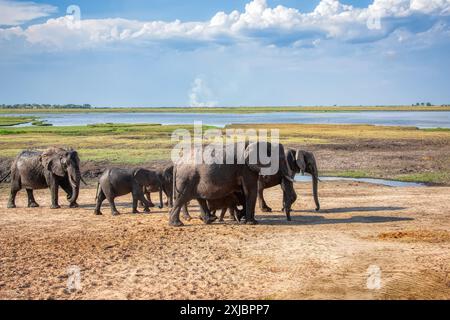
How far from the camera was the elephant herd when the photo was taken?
15.3 meters

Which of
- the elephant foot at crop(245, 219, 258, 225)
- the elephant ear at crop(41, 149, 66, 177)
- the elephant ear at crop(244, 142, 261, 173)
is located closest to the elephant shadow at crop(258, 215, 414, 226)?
the elephant foot at crop(245, 219, 258, 225)

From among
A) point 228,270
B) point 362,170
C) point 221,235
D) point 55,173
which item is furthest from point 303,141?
point 228,270

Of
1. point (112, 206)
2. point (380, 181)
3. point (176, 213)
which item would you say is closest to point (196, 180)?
point (176, 213)

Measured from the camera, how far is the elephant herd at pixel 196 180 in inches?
601

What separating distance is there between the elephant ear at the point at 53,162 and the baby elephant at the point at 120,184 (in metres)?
2.52

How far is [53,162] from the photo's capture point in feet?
→ 63.8

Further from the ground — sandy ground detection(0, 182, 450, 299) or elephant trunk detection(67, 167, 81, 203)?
elephant trunk detection(67, 167, 81, 203)

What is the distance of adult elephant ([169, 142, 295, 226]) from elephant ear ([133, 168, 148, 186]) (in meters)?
2.24

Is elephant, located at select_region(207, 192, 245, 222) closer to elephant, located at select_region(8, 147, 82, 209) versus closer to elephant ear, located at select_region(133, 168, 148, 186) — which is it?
elephant ear, located at select_region(133, 168, 148, 186)

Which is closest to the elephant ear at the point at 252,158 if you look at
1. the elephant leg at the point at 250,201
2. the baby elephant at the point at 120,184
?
the elephant leg at the point at 250,201

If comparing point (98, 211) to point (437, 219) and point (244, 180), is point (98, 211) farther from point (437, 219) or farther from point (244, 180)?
point (437, 219)

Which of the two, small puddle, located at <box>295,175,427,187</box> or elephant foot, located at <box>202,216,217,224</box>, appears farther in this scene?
small puddle, located at <box>295,175,427,187</box>

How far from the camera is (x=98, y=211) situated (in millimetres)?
17375

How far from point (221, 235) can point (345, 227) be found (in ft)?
11.1
